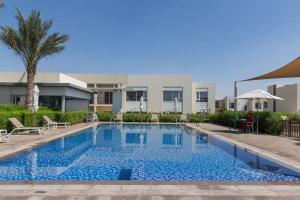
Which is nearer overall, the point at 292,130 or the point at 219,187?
the point at 219,187

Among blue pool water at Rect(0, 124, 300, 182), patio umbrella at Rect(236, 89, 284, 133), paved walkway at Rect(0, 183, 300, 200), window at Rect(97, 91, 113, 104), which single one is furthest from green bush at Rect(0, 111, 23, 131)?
window at Rect(97, 91, 113, 104)

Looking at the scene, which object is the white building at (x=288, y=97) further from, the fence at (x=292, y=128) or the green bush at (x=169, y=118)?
the fence at (x=292, y=128)

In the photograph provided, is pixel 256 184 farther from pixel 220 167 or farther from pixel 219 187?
pixel 220 167

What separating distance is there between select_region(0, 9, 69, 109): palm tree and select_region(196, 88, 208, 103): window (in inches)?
902

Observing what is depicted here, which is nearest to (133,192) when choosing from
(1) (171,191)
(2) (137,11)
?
(1) (171,191)

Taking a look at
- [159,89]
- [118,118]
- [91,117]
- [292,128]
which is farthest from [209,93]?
[292,128]

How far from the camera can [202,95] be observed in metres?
43.1

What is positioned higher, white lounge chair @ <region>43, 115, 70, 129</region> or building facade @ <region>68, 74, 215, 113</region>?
building facade @ <region>68, 74, 215, 113</region>

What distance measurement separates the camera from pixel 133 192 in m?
5.55

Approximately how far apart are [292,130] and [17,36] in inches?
768

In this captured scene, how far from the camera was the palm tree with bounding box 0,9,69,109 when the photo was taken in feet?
77.7

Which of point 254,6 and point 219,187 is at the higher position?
point 254,6

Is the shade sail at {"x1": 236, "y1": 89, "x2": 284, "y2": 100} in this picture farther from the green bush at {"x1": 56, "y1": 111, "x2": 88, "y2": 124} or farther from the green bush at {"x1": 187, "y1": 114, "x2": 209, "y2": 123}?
the green bush at {"x1": 187, "y1": 114, "x2": 209, "y2": 123}

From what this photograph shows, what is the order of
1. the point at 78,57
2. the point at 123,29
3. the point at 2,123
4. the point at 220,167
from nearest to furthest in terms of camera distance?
the point at 220,167
the point at 2,123
the point at 123,29
the point at 78,57
